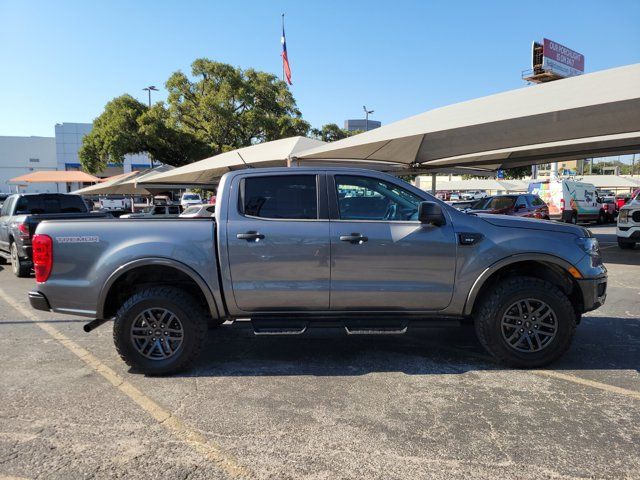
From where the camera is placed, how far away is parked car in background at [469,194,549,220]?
17.1 meters

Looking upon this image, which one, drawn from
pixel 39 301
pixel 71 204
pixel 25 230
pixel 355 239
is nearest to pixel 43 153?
pixel 71 204

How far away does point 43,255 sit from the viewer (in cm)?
425

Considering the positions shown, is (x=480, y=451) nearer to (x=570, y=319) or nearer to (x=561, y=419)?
(x=561, y=419)

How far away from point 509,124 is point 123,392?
383 inches

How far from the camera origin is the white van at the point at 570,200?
2256 cm

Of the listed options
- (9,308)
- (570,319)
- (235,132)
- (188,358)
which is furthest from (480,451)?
(235,132)

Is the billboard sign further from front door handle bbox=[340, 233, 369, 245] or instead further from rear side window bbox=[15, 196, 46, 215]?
front door handle bbox=[340, 233, 369, 245]

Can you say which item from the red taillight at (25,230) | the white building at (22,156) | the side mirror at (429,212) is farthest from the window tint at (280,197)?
the white building at (22,156)

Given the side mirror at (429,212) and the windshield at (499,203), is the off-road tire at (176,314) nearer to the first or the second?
the side mirror at (429,212)

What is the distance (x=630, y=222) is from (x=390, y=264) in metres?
11.5

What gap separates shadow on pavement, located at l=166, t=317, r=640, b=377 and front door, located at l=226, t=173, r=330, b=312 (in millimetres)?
680

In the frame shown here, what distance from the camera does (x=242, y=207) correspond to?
4348 millimetres

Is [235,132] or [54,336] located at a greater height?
[235,132]

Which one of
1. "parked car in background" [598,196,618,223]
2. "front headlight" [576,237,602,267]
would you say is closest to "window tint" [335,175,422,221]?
"front headlight" [576,237,602,267]
